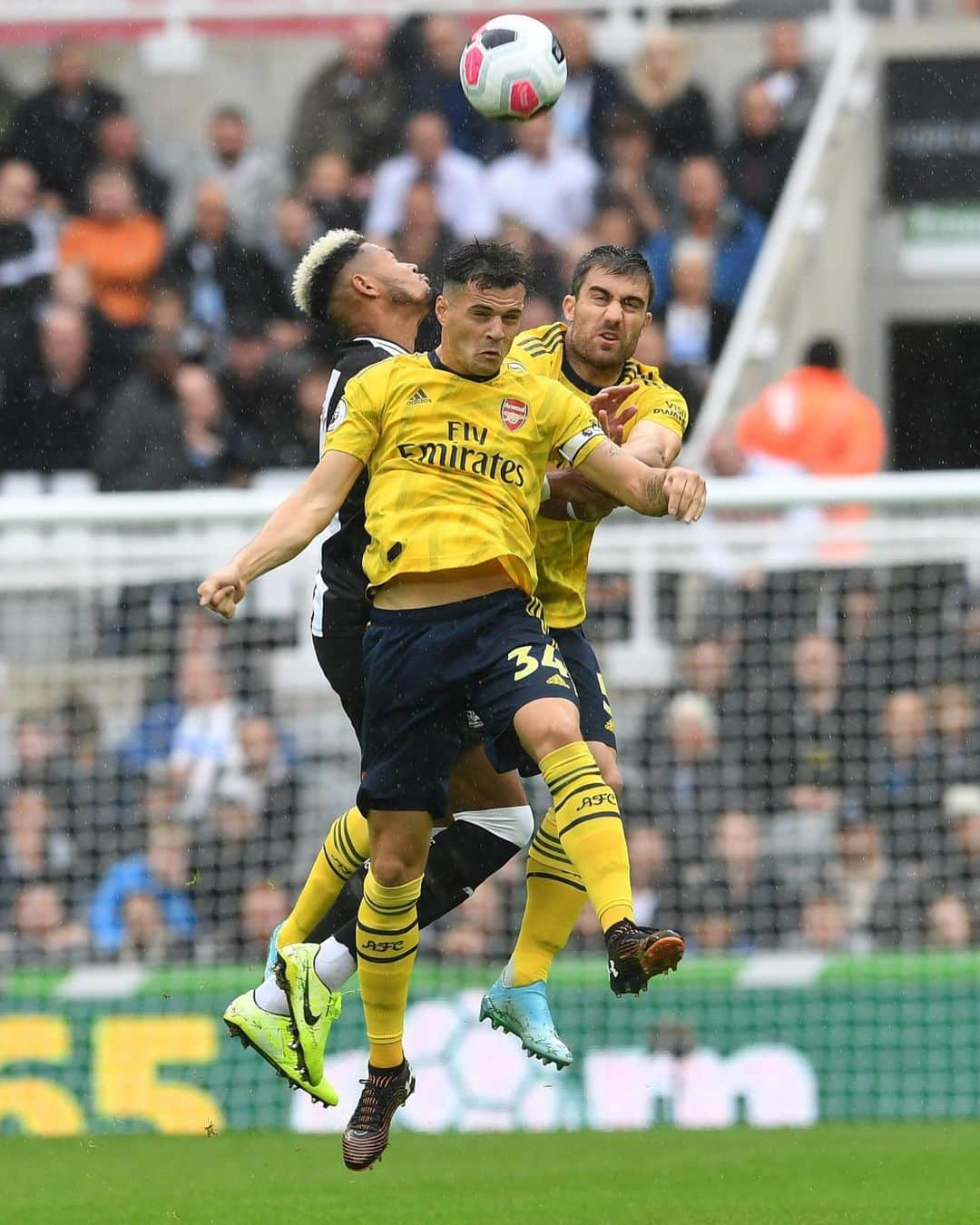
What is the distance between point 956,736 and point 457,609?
5.87 m

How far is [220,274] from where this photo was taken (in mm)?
15586

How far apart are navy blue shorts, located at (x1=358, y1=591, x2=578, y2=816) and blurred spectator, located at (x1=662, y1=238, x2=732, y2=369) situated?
7.58 metres

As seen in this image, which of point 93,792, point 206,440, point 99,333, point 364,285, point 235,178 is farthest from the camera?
point 235,178

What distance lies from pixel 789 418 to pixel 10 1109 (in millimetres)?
5667

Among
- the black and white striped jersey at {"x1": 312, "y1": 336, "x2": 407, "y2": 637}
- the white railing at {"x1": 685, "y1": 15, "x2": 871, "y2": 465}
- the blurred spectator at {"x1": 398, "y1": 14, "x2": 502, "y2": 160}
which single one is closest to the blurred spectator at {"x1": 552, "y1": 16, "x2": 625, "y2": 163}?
the blurred spectator at {"x1": 398, "y1": 14, "x2": 502, "y2": 160}

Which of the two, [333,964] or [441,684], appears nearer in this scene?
[441,684]

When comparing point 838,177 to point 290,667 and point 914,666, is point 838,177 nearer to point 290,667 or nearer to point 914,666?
point 914,666

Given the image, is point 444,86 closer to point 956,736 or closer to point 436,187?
point 436,187

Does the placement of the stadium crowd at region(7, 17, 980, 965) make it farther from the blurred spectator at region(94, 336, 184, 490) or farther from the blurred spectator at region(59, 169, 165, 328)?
the blurred spectator at region(59, 169, 165, 328)

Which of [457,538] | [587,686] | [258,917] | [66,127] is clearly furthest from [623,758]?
[66,127]

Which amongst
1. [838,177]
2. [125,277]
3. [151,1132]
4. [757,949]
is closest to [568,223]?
[838,177]

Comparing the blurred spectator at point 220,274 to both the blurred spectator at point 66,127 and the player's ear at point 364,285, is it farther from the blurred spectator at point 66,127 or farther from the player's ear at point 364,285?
the player's ear at point 364,285

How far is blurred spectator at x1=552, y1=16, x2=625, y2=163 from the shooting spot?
15672mm

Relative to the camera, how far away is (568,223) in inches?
604
